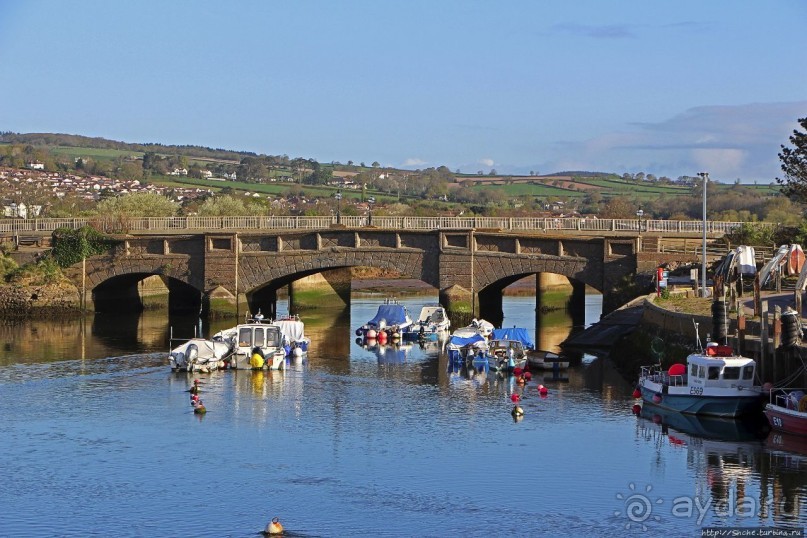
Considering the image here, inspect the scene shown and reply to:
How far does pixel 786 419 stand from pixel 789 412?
13.3 inches

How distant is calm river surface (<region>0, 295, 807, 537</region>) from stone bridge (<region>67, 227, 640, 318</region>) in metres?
17.9

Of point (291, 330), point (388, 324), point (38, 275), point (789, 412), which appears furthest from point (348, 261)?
point (789, 412)

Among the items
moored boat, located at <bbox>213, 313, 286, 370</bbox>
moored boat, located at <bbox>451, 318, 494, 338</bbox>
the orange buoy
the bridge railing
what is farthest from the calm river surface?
the bridge railing

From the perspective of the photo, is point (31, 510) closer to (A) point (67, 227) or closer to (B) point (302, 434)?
(B) point (302, 434)

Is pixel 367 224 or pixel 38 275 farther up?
pixel 367 224

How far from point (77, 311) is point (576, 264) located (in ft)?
124

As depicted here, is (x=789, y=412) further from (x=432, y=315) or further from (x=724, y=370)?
(x=432, y=315)

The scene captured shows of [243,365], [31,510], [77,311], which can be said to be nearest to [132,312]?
[77,311]

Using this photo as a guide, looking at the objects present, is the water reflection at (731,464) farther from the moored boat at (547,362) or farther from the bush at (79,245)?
the bush at (79,245)

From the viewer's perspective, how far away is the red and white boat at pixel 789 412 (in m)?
47.3

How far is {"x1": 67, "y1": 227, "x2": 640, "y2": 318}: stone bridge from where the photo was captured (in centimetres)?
8475

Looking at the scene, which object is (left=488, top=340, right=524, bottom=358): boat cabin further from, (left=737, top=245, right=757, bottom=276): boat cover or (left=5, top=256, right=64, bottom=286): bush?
(left=5, top=256, right=64, bottom=286): bush

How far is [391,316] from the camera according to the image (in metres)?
84.8

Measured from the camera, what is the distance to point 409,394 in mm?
60156
